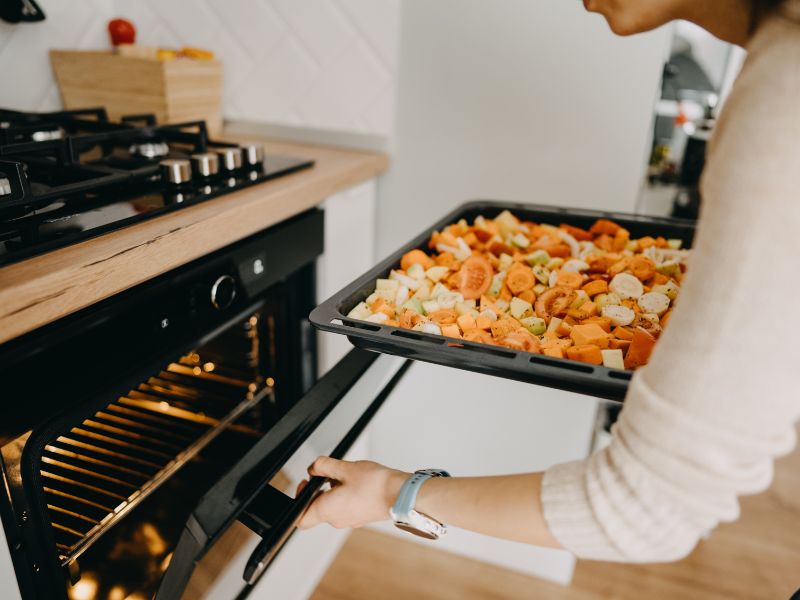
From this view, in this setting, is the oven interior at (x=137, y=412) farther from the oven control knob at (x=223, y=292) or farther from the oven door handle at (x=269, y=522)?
the oven door handle at (x=269, y=522)

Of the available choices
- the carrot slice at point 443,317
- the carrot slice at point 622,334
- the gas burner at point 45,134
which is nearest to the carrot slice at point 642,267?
the carrot slice at point 622,334

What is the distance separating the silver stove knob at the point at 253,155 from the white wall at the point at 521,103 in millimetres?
440

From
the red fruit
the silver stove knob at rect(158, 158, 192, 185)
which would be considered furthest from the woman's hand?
the red fruit

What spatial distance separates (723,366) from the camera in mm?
430

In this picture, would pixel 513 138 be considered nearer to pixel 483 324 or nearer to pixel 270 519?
pixel 483 324

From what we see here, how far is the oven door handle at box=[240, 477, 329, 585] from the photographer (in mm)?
552

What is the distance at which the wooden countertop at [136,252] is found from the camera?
1.94ft

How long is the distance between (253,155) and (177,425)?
0.49 metres

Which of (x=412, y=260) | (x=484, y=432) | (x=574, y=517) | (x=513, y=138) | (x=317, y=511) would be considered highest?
(x=513, y=138)

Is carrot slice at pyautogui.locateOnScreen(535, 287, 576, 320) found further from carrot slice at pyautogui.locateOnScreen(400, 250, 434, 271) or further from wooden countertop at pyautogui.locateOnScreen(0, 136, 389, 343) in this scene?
wooden countertop at pyautogui.locateOnScreen(0, 136, 389, 343)

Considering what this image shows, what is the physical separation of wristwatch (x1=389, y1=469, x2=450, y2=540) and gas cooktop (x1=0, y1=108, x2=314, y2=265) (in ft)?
1.54

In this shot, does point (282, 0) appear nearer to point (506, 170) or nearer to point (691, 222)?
point (506, 170)

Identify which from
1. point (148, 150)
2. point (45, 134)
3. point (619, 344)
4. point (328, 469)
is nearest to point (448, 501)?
point (328, 469)

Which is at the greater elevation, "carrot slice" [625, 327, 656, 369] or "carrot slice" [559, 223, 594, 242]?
"carrot slice" [559, 223, 594, 242]
